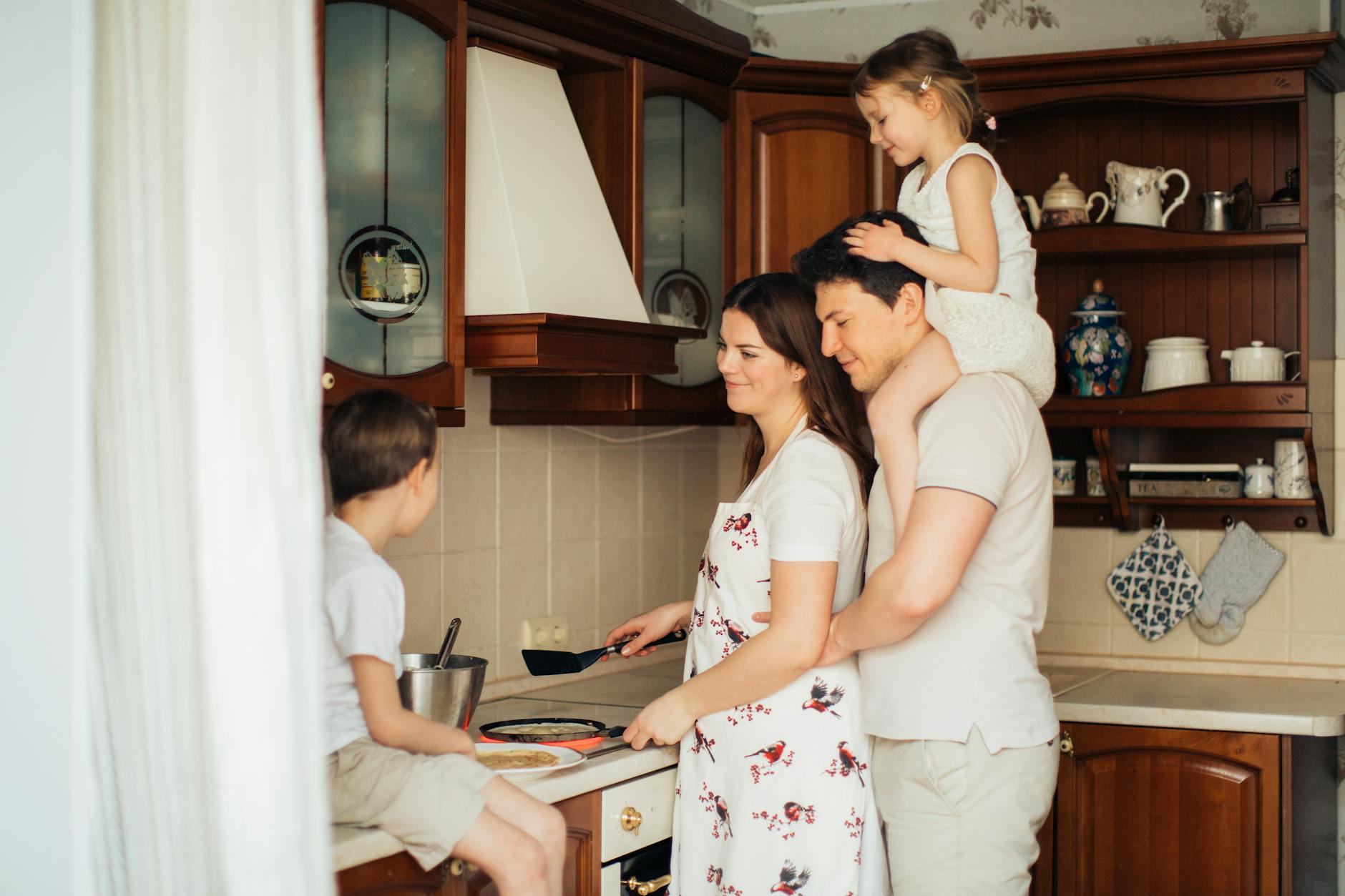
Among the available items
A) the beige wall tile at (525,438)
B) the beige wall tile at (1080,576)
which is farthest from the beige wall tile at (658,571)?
the beige wall tile at (1080,576)

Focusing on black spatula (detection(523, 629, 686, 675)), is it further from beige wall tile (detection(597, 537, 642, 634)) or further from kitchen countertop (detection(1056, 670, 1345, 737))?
kitchen countertop (detection(1056, 670, 1345, 737))

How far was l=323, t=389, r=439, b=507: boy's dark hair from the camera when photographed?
60.2 inches

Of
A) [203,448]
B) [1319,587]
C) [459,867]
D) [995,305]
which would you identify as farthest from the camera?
[1319,587]

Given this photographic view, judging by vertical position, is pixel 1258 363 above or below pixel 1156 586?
above

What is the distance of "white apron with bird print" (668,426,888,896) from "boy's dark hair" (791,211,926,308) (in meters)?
0.26

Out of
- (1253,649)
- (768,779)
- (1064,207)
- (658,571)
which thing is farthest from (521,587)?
(1253,649)

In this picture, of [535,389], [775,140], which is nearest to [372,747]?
[535,389]

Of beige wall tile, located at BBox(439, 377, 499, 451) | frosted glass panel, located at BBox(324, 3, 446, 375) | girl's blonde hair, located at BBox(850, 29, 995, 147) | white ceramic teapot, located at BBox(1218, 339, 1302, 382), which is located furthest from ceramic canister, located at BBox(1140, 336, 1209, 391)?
frosted glass panel, located at BBox(324, 3, 446, 375)

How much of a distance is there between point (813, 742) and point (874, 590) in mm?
325

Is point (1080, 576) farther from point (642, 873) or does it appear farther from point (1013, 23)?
point (642, 873)

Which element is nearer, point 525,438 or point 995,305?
point 995,305

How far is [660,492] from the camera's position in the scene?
309 centimetres

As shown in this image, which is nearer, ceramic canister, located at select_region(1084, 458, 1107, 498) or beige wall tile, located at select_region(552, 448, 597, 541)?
beige wall tile, located at select_region(552, 448, 597, 541)

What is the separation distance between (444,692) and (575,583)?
3.05 feet
